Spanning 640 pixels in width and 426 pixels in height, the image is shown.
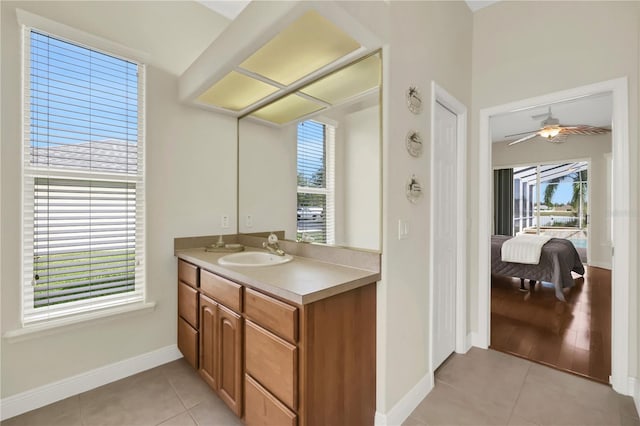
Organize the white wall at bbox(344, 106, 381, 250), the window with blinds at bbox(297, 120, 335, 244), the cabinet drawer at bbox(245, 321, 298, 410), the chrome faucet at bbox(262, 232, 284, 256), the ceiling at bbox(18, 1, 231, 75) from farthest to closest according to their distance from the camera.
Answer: the chrome faucet at bbox(262, 232, 284, 256) < the window with blinds at bbox(297, 120, 335, 244) < the ceiling at bbox(18, 1, 231, 75) < the white wall at bbox(344, 106, 381, 250) < the cabinet drawer at bbox(245, 321, 298, 410)

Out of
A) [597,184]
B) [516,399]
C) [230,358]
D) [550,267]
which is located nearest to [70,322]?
[230,358]

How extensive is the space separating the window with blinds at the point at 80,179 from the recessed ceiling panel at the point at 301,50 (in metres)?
1.06

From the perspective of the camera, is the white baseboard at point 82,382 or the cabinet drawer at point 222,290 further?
the white baseboard at point 82,382

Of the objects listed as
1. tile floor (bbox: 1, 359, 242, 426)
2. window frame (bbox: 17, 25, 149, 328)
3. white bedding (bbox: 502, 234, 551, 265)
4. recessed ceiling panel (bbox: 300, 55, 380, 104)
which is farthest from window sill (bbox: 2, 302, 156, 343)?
white bedding (bbox: 502, 234, 551, 265)

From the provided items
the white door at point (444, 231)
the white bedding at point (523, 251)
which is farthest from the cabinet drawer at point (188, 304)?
the white bedding at point (523, 251)

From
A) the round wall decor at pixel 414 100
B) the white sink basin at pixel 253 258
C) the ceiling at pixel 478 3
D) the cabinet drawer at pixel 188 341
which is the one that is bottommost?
the cabinet drawer at pixel 188 341

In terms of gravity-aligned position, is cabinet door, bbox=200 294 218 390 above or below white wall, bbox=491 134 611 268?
below

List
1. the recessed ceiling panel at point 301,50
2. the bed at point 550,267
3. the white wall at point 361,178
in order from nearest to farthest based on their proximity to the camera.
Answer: the recessed ceiling panel at point 301,50, the white wall at point 361,178, the bed at point 550,267

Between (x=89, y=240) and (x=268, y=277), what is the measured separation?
4.69 ft

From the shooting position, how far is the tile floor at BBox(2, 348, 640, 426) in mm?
1709

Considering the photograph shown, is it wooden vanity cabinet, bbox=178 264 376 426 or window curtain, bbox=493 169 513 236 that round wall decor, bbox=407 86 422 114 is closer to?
wooden vanity cabinet, bbox=178 264 376 426

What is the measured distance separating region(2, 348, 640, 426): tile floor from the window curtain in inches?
223

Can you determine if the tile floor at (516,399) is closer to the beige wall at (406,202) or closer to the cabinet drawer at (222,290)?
the beige wall at (406,202)

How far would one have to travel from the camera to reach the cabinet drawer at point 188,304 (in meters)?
2.08
